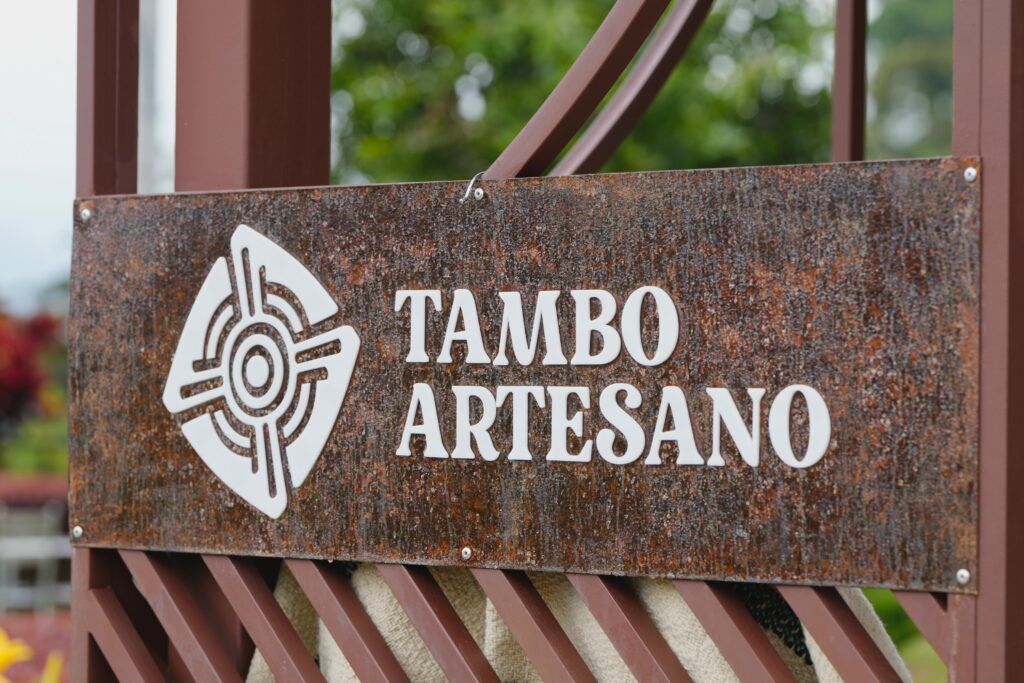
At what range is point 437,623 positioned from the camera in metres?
1.31

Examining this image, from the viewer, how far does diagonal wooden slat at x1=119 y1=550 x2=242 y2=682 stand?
142 cm

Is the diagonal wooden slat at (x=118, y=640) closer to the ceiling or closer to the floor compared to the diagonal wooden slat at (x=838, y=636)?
closer to the floor

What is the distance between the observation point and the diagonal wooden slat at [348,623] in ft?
4.40

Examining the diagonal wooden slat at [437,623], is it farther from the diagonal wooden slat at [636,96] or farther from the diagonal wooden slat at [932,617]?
the diagonal wooden slat at [636,96]

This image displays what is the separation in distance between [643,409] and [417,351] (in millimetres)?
253

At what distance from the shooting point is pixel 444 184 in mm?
1315

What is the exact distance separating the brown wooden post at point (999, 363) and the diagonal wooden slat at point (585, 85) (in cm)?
33

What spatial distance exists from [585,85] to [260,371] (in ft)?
1.56

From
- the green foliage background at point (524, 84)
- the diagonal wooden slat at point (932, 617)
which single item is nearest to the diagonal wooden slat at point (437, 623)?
the diagonal wooden slat at point (932, 617)

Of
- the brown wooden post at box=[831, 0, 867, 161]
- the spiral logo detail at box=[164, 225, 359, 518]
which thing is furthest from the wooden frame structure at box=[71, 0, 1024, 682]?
the brown wooden post at box=[831, 0, 867, 161]

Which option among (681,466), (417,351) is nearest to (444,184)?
(417,351)

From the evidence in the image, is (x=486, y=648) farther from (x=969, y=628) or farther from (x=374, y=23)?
(x=374, y=23)

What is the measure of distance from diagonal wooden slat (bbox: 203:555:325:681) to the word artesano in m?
0.25

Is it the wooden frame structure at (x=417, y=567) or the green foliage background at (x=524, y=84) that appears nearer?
the wooden frame structure at (x=417, y=567)
